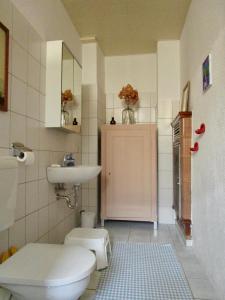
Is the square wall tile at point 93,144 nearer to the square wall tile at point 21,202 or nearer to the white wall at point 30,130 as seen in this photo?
the white wall at point 30,130

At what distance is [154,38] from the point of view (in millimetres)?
3025

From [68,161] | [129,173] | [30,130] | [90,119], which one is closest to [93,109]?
[90,119]

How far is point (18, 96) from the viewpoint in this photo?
5.12 feet

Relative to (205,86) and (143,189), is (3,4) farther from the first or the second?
(143,189)

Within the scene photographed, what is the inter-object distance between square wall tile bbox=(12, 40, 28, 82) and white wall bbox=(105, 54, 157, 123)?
1.94 meters

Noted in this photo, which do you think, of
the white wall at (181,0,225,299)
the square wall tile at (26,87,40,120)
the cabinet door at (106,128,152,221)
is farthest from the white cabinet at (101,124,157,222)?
the square wall tile at (26,87,40,120)

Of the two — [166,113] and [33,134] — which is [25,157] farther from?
[166,113]

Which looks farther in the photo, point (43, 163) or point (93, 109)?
point (93, 109)

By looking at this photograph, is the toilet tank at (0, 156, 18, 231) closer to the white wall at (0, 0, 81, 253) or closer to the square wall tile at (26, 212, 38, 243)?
the white wall at (0, 0, 81, 253)

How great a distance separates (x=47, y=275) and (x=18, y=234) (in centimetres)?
54

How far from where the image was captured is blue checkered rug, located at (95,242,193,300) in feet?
4.97

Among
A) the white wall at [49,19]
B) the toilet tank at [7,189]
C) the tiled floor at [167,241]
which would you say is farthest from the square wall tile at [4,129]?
the tiled floor at [167,241]

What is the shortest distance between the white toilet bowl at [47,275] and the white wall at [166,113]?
6.54 ft

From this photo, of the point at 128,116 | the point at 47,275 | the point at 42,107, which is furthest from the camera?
the point at 128,116
